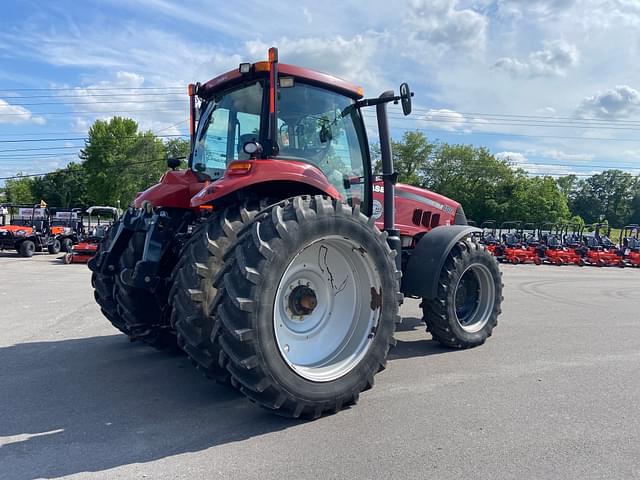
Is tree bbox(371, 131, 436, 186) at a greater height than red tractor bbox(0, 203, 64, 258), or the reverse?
tree bbox(371, 131, 436, 186)

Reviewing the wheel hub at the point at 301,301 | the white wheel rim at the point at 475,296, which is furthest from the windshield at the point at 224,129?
the white wheel rim at the point at 475,296

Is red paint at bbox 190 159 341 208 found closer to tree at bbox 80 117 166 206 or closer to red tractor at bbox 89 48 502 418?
red tractor at bbox 89 48 502 418

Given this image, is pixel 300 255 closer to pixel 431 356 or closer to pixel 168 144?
pixel 431 356

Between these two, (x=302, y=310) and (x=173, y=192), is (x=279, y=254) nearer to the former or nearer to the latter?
(x=302, y=310)

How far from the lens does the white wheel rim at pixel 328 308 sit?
12.9 ft

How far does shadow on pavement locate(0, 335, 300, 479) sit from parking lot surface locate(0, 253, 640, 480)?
0.01 meters

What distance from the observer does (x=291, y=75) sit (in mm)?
4375

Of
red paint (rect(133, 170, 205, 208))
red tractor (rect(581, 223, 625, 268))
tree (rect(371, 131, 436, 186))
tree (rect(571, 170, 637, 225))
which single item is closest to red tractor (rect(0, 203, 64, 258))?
red paint (rect(133, 170, 205, 208))

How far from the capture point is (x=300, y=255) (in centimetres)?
400

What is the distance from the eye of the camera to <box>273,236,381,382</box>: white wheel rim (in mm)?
3941

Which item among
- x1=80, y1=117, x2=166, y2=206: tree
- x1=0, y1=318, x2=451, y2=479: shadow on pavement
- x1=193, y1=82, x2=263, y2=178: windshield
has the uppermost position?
x1=80, y1=117, x2=166, y2=206: tree

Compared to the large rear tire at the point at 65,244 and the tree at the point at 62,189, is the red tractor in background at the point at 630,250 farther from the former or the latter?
the tree at the point at 62,189

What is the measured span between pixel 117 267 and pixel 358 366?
2576mm

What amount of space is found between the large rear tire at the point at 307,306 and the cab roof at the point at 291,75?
125 cm
